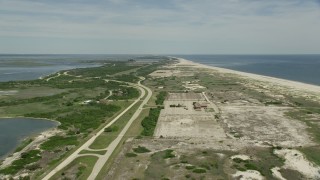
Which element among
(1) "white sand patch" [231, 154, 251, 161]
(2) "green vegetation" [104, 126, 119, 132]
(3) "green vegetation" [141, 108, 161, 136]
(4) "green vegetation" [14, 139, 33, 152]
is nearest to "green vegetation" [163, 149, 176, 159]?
(1) "white sand patch" [231, 154, 251, 161]

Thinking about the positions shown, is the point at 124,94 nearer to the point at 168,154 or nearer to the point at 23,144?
the point at 23,144

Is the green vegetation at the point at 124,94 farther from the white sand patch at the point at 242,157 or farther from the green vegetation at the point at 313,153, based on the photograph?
the green vegetation at the point at 313,153

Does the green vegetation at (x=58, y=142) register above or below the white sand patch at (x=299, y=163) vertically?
below

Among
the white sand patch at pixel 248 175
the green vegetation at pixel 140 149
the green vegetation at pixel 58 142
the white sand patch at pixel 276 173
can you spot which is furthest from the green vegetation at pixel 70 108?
the white sand patch at pixel 276 173

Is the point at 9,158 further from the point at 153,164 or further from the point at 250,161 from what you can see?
the point at 250,161

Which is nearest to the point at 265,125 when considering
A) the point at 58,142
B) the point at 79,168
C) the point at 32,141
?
the point at 58,142

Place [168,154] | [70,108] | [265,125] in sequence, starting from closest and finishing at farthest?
[168,154] < [265,125] < [70,108]

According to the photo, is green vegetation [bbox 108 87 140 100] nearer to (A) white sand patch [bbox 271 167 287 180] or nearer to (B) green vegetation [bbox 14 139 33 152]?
(B) green vegetation [bbox 14 139 33 152]
